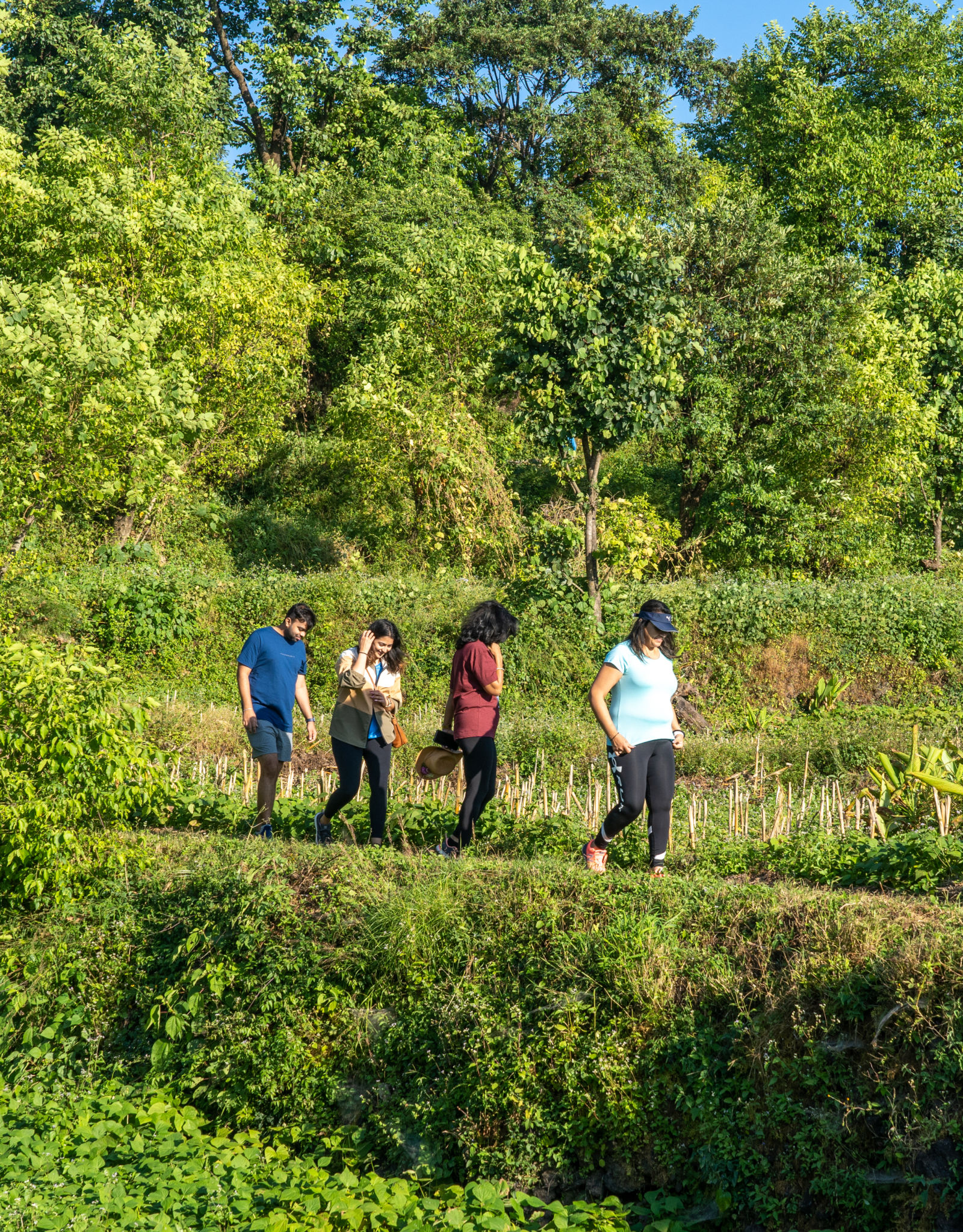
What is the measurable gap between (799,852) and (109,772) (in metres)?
4.25

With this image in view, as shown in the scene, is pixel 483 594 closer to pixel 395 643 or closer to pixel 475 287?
pixel 395 643

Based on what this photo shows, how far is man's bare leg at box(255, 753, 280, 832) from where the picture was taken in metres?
7.63

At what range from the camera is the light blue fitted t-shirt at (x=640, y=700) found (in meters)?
6.26

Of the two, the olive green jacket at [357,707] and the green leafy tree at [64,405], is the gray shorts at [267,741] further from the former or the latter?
the green leafy tree at [64,405]

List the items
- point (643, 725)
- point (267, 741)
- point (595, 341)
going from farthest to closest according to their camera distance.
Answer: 1. point (595, 341)
2. point (267, 741)
3. point (643, 725)

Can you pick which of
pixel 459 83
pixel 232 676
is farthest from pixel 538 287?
pixel 459 83

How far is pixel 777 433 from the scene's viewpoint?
19.5 meters

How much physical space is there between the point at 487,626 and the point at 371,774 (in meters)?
1.30

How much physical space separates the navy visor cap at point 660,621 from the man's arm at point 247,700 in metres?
2.85

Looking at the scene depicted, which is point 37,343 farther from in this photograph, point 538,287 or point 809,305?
point 809,305

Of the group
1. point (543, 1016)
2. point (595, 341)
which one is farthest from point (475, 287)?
point (543, 1016)

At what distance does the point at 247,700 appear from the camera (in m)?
7.56

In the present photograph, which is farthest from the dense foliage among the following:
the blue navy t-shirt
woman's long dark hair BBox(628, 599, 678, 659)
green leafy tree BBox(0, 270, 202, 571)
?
woman's long dark hair BBox(628, 599, 678, 659)

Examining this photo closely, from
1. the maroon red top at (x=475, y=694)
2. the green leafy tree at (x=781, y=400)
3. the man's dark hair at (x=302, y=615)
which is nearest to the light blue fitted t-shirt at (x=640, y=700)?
the maroon red top at (x=475, y=694)
